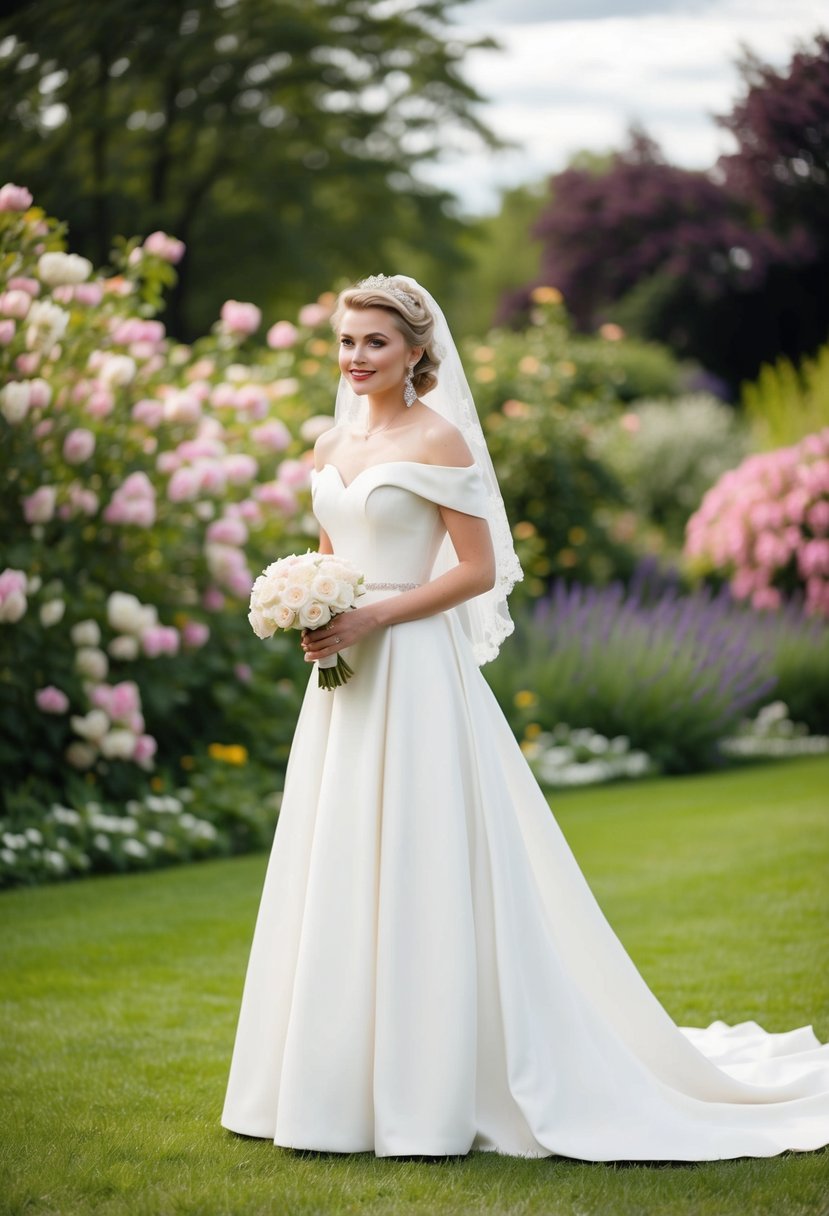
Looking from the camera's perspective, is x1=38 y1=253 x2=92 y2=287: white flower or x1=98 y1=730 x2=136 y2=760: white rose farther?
x1=98 y1=730 x2=136 y2=760: white rose

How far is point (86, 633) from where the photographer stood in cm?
695

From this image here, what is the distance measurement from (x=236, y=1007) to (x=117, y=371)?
3.32 m

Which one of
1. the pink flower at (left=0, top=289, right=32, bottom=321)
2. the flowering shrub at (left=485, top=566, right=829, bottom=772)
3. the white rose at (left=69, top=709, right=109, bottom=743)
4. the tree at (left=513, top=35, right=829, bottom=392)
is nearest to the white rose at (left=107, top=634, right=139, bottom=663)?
the white rose at (left=69, top=709, right=109, bottom=743)

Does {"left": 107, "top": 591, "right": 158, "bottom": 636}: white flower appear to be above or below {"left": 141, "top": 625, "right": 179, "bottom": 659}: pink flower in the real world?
above

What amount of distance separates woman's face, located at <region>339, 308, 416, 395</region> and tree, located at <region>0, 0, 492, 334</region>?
16521 mm

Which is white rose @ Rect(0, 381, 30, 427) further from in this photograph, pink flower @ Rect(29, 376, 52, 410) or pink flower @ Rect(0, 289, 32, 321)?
pink flower @ Rect(0, 289, 32, 321)

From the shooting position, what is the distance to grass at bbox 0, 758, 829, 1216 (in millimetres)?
3189

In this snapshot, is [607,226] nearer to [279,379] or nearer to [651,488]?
[651,488]

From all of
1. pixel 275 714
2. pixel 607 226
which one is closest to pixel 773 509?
pixel 275 714

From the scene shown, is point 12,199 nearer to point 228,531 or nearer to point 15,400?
point 15,400

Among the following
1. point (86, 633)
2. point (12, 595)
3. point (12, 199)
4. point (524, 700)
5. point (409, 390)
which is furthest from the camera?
point (524, 700)

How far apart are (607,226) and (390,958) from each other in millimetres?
26155

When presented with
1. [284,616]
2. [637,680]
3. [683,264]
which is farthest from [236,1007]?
[683,264]

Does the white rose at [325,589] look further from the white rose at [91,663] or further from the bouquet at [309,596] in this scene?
the white rose at [91,663]
